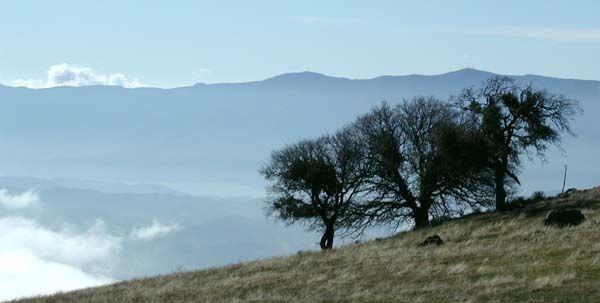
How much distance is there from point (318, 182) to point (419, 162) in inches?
323

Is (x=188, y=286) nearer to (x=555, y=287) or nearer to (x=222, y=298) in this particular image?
(x=222, y=298)

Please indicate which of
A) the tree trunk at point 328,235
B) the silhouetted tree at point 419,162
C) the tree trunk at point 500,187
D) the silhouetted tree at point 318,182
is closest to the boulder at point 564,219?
the silhouetted tree at point 419,162

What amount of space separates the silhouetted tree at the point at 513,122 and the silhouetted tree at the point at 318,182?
1014 cm

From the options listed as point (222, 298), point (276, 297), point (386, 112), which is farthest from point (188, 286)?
point (386, 112)

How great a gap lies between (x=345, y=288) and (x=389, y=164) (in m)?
31.4

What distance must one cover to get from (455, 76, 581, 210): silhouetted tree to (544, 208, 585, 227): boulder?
51.5ft

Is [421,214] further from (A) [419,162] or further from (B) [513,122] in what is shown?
(B) [513,122]

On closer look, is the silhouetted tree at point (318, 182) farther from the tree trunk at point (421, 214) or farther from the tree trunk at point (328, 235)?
the tree trunk at point (421, 214)

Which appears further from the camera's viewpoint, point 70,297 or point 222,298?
point 70,297

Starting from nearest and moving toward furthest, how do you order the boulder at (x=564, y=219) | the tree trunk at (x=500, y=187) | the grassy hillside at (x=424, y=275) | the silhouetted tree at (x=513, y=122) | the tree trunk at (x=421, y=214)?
the grassy hillside at (x=424, y=275), the boulder at (x=564, y=219), the tree trunk at (x=500, y=187), the silhouetted tree at (x=513, y=122), the tree trunk at (x=421, y=214)

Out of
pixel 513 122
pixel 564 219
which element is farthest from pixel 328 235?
pixel 564 219

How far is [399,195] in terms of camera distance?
188ft

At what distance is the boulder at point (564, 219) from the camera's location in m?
35.9

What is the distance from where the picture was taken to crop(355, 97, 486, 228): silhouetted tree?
53.5 metres
